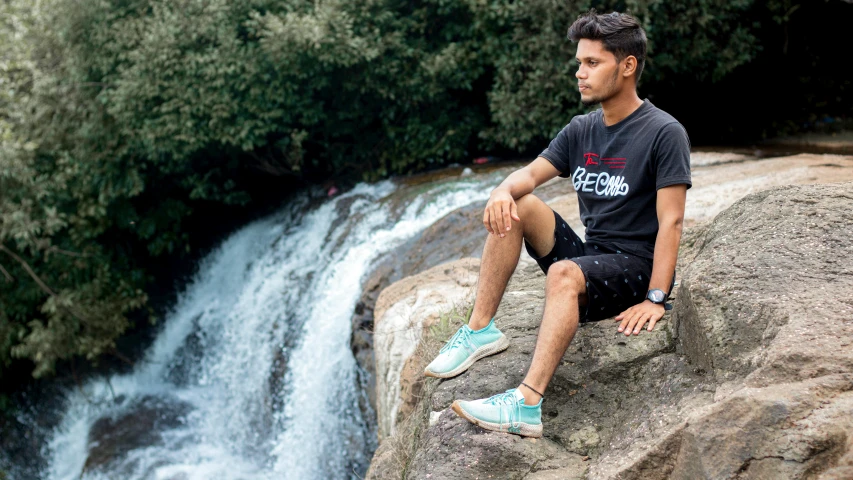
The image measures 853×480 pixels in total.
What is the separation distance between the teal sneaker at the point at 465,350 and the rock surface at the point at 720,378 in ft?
0.15

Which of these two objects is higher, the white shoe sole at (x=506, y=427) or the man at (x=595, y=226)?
the man at (x=595, y=226)

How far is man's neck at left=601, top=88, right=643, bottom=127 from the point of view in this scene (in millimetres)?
3293

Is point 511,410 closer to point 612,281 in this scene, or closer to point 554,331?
point 554,331

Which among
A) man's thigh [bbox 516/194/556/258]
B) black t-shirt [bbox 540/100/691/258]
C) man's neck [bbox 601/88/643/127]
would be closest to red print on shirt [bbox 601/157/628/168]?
black t-shirt [bbox 540/100/691/258]

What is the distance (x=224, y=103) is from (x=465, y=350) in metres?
6.29

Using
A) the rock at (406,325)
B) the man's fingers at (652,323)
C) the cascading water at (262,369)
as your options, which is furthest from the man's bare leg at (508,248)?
the cascading water at (262,369)

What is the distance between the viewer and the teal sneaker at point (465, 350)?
3.44m

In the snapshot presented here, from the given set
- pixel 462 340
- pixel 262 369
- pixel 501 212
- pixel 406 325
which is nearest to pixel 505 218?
pixel 501 212

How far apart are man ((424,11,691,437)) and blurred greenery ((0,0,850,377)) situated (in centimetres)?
503

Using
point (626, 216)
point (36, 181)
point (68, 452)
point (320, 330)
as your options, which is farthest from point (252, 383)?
point (626, 216)

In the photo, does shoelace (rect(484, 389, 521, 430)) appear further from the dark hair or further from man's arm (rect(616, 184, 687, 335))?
the dark hair

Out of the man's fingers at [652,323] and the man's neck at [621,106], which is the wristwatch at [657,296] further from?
the man's neck at [621,106]

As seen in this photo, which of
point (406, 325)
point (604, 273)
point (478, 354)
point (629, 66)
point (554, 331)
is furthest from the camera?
point (406, 325)

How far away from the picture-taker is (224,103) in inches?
351
